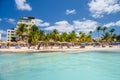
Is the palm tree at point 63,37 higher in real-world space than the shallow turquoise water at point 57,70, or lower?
higher

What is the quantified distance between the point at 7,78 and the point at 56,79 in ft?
7.43

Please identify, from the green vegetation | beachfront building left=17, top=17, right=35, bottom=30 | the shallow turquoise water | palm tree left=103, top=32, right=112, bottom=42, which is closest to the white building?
beachfront building left=17, top=17, right=35, bottom=30

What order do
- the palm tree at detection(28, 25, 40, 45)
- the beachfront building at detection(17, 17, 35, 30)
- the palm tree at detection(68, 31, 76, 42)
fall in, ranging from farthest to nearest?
the beachfront building at detection(17, 17, 35, 30), the palm tree at detection(68, 31, 76, 42), the palm tree at detection(28, 25, 40, 45)

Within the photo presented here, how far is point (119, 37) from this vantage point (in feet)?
253

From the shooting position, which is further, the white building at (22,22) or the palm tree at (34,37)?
the white building at (22,22)

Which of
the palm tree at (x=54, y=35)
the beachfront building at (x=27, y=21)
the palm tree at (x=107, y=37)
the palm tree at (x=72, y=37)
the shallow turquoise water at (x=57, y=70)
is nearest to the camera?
the shallow turquoise water at (x=57, y=70)

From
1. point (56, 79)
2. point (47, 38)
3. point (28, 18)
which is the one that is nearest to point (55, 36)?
point (47, 38)

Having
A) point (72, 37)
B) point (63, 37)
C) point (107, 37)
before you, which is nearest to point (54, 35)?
point (63, 37)

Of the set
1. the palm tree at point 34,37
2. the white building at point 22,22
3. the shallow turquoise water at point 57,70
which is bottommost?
the shallow turquoise water at point 57,70

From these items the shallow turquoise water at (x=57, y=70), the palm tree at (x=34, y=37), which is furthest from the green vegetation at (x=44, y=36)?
the shallow turquoise water at (x=57, y=70)

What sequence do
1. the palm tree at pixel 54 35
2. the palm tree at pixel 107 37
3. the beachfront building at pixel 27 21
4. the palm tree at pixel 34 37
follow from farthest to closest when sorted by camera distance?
the beachfront building at pixel 27 21 → the palm tree at pixel 107 37 → the palm tree at pixel 54 35 → the palm tree at pixel 34 37

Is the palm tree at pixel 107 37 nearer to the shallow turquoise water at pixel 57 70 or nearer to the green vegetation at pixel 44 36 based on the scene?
the green vegetation at pixel 44 36

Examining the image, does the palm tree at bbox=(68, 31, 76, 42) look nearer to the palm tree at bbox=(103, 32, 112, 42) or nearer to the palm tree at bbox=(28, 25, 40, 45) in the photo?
the palm tree at bbox=(28, 25, 40, 45)

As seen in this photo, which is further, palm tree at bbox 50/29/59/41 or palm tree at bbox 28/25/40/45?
palm tree at bbox 50/29/59/41
